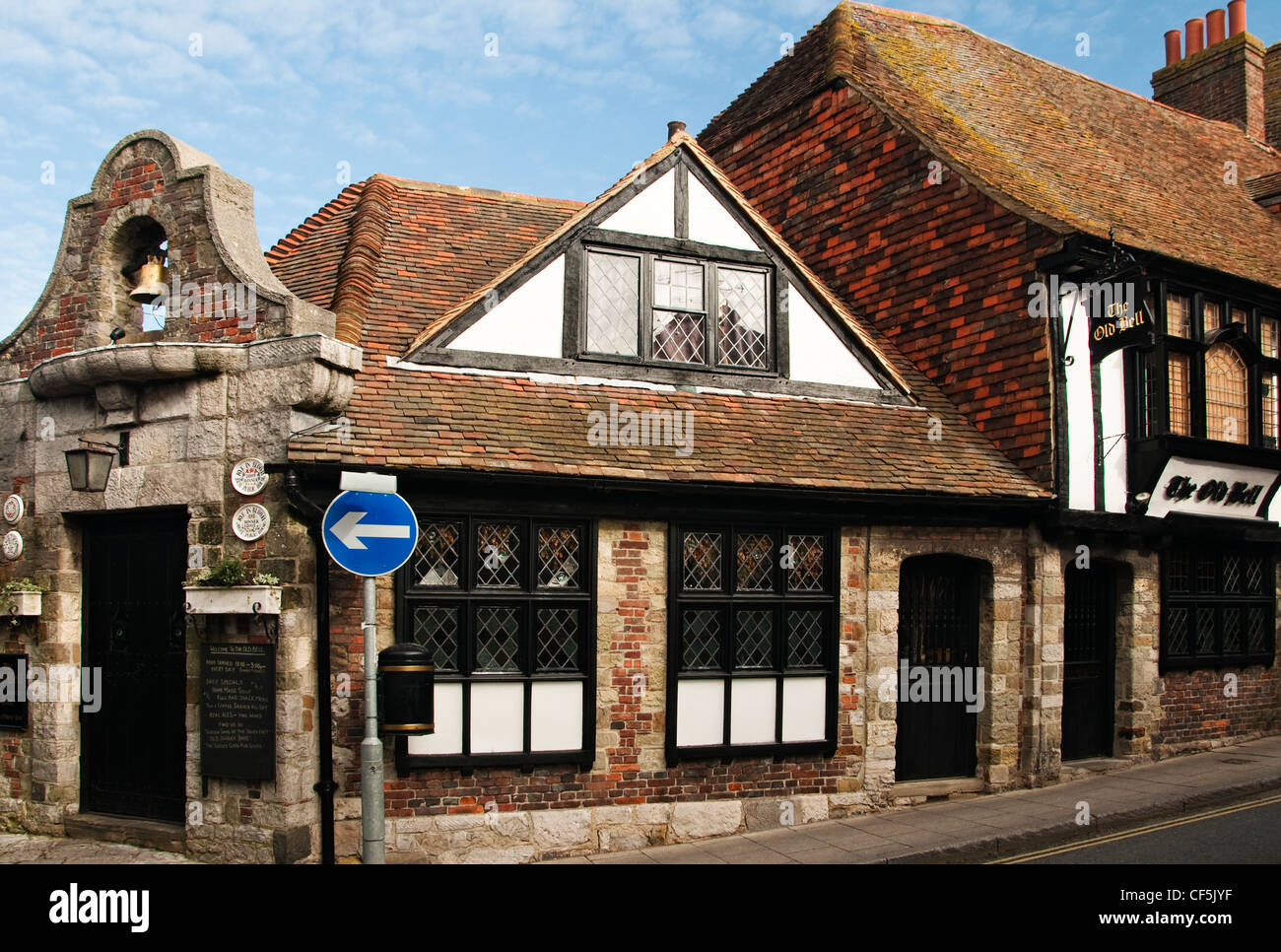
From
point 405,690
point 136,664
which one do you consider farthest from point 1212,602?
point 136,664

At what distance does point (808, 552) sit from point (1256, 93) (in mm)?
16526

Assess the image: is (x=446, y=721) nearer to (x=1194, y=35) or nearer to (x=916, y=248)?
(x=916, y=248)

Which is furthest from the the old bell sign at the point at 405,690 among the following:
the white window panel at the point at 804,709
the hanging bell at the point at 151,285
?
the hanging bell at the point at 151,285

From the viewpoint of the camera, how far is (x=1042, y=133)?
48.2 ft

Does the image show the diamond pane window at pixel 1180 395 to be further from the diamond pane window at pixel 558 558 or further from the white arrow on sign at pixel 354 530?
the white arrow on sign at pixel 354 530

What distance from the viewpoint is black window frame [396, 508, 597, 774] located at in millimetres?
8547

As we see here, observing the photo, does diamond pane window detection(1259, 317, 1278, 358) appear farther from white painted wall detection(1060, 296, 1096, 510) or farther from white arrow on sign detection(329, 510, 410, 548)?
white arrow on sign detection(329, 510, 410, 548)

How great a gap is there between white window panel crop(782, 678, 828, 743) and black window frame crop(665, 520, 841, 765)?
0.04m

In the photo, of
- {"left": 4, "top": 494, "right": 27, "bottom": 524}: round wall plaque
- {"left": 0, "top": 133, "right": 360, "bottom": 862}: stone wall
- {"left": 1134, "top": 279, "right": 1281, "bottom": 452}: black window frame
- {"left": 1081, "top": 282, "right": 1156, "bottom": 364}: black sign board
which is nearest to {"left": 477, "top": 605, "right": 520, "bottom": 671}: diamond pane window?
{"left": 0, "top": 133, "right": 360, "bottom": 862}: stone wall

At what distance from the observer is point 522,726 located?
8.81 meters

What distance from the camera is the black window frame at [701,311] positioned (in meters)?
10.2
